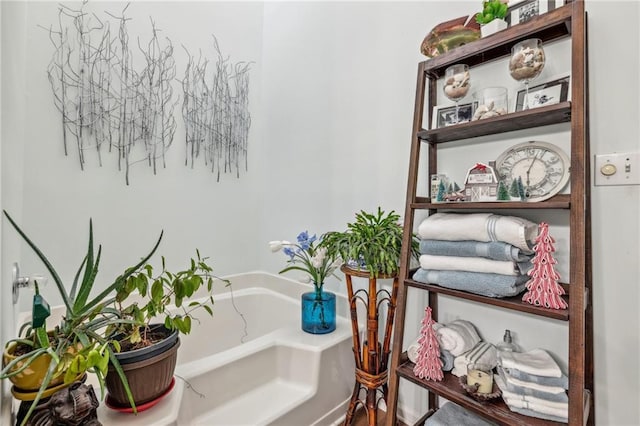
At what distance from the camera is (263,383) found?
56.5 inches

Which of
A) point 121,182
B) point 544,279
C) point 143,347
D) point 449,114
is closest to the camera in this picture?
point 544,279

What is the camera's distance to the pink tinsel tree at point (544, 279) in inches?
33.7

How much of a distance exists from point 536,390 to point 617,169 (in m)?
0.73

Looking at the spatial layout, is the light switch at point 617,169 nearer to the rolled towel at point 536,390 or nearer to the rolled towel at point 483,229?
the rolled towel at point 483,229

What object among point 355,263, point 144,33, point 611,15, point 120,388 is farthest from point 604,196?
point 144,33

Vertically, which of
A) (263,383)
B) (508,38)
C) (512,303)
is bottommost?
(263,383)

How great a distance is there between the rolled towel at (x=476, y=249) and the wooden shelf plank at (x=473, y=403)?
1.50 ft

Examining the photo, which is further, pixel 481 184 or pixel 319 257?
pixel 319 257

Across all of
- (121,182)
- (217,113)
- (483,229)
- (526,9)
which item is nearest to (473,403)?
(483,229)

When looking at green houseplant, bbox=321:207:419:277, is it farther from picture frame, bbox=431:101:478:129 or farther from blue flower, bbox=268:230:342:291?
picture frame, bbox=431:101:478:129

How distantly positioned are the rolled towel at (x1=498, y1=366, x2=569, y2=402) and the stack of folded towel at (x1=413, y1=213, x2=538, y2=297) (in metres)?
0.26

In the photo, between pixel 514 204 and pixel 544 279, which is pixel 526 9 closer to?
pixel 514 204

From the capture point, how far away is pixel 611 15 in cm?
95

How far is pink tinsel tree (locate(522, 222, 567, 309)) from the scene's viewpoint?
0.86 m
